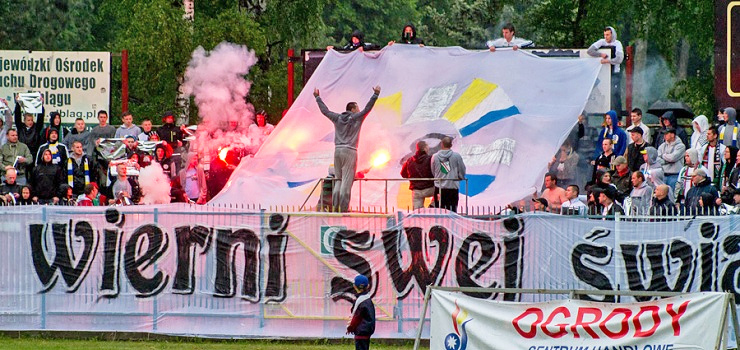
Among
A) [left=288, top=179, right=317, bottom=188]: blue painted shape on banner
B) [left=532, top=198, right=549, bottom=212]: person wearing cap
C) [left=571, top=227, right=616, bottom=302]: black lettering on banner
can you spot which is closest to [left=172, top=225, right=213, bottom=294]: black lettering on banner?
[left=288, top=179, right=317, bottom=188]: blue painted shape on banner

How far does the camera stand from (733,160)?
71.3ft

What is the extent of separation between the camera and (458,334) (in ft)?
49.0

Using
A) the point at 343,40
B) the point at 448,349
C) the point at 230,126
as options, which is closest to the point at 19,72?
the point at 230,126

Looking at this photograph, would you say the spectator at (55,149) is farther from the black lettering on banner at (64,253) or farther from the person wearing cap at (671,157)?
the person wearing cap at (671,157)

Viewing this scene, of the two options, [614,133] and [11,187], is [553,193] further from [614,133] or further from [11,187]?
[11,187]

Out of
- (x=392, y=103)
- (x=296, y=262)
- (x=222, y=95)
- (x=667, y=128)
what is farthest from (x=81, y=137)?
(x=667, y=128)

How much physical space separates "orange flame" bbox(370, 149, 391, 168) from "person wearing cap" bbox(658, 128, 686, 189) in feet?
14.1

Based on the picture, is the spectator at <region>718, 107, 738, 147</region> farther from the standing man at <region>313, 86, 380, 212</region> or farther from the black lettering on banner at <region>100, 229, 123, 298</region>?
the black lettering on banner at <region>100, 229, 123, 298</region>

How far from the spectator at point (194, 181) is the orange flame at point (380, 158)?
305cm

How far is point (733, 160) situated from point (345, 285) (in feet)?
21.2

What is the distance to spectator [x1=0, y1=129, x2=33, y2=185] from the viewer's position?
24.7 m

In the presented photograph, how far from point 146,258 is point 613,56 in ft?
30.4

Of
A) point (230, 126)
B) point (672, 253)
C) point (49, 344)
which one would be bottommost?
point (49, 344)

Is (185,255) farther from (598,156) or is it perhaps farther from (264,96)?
(264,96)
